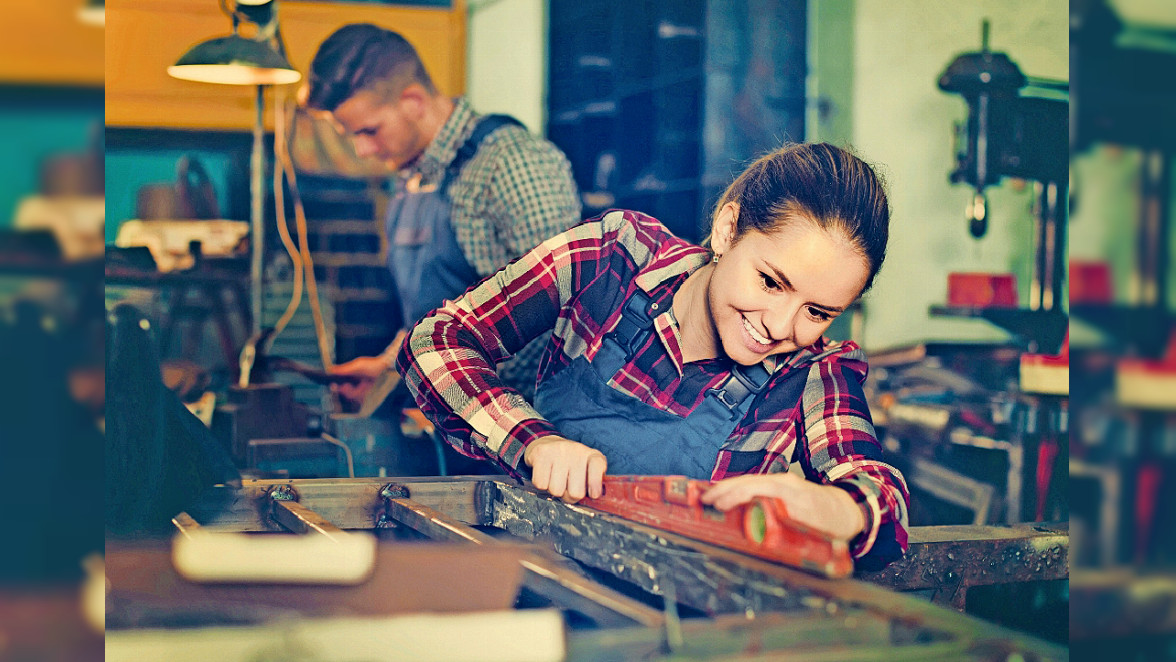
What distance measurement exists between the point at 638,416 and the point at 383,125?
1369mm

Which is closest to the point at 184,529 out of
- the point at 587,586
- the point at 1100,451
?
the point at 587,586

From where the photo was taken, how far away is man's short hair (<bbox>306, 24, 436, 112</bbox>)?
8.65 ft

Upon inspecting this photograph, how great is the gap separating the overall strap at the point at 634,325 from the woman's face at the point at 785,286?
0.64 feet

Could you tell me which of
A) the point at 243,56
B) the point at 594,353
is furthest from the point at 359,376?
the point at 594,353

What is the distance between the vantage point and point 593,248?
5.39ft

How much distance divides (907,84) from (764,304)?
3059mm

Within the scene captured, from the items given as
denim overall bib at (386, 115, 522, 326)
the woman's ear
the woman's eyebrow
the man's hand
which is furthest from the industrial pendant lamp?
the woman's eyebrow

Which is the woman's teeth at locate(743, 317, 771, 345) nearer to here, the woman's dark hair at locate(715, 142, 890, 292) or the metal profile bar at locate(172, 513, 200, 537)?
the woman's dark hair at locate(715, 142, 890, 292)

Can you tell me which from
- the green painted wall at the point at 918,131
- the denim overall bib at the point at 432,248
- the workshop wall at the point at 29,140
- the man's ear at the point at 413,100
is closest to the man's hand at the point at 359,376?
the denim overall bib at the point at 432,248

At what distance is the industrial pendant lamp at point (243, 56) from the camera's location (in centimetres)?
288

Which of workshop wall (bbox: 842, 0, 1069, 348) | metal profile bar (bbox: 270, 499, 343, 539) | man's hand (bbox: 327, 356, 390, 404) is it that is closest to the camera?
metal profile bar (bbox: 270, 499, 343, 539)

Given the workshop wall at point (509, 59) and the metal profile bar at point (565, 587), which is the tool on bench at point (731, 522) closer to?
the metal profile bar at point (565, 587)

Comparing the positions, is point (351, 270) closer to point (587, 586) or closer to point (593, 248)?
point (593, 248)

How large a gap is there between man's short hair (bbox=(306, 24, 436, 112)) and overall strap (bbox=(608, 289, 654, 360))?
3.96 feet
